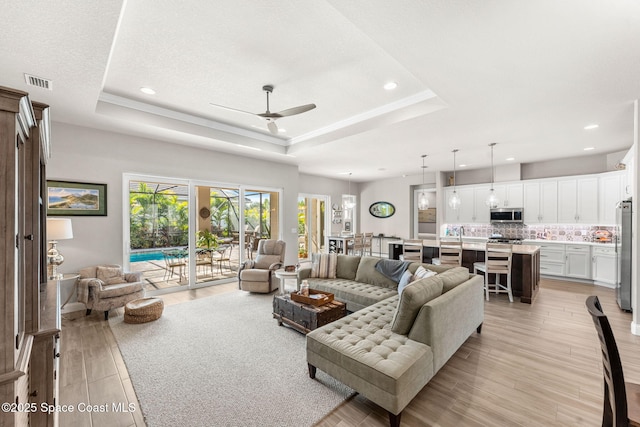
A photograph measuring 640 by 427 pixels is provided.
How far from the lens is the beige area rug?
204cm

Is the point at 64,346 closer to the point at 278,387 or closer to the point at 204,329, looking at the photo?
the point at 204,329

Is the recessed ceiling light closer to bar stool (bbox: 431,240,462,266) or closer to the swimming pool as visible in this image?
bar stool (bbox: 431,240,462,266)

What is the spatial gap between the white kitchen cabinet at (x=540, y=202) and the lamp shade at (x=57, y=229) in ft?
30.4

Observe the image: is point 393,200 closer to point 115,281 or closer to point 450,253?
point 450,253

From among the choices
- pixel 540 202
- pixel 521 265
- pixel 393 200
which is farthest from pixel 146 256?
pixel 540 202

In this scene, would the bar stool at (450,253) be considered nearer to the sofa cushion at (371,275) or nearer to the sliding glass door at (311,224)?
the sofa cushion at (371,275)

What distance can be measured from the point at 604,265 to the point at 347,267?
17.9 ft

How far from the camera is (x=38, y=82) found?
289cm

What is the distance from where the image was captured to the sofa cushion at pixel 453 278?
2.83 meters

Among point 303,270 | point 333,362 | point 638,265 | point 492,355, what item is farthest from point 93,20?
point 638,265

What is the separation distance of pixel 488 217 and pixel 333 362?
7272 mm

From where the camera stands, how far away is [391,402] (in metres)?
1.83

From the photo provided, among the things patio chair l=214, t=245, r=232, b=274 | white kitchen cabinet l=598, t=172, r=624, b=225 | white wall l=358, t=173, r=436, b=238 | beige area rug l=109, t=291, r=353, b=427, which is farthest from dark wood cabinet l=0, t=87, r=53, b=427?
white wall l=358, t=173, r=436, b=238

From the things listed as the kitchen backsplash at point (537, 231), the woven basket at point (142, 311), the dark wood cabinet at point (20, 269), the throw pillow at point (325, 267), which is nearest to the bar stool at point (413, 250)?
the throw pillow at point (325, 267)
